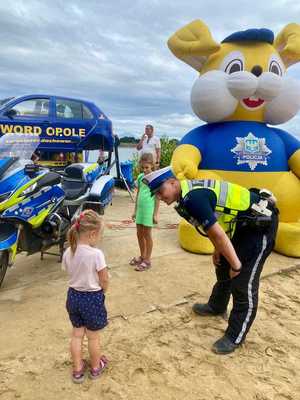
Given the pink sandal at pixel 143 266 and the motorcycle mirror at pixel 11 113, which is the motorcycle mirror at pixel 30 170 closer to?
the pink sandal at pixel 143 266

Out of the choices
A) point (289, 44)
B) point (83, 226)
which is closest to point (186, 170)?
point (289, 44)

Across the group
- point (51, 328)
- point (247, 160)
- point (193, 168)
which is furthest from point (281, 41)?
point (51, 328)

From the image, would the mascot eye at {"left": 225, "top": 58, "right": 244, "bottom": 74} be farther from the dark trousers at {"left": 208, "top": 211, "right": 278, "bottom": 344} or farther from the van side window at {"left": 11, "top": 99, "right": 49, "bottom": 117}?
the van side window at {"left": 11, "top": 99, "right": 49, "bottom": 117}

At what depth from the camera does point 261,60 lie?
4555mm

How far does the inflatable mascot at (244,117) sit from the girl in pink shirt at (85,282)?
7.79 ft

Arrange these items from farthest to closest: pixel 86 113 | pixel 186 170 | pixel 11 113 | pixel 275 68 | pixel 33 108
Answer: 1. pixel 86 113
2. pixel 33 108
3. pixel 11 113
4. pixel 275 68
5. pixel 186 170

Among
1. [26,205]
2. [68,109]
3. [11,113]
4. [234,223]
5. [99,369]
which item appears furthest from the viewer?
[68,109]

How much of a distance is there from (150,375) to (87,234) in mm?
954

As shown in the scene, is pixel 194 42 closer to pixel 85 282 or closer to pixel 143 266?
pixel 143 266

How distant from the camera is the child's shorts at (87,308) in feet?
7.18

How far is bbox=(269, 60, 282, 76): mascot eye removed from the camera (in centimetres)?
461

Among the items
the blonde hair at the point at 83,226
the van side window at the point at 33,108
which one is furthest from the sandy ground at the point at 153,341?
the van side window at the point at 33,108

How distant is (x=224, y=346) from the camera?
2.60 meters

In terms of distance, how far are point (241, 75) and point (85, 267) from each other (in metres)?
3.26
